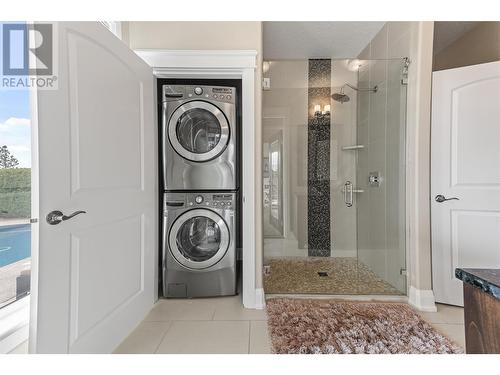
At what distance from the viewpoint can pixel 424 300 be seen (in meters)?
1.97

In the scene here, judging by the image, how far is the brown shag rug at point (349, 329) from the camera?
1490 mm

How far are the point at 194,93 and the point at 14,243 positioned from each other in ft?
5.05

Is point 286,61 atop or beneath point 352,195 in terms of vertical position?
atop

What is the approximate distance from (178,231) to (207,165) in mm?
614

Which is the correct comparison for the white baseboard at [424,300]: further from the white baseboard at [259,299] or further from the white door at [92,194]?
the white door at [92,194]

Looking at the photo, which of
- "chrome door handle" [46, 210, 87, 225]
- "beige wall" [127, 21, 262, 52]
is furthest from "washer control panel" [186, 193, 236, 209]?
"beige wall" [127, 21, 262, 52]

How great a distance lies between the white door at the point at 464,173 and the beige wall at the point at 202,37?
138 cm

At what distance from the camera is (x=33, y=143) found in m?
1.03

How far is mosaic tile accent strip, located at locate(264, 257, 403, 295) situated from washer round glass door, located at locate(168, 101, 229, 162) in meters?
1.07

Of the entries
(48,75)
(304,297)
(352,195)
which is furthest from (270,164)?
(48,75)

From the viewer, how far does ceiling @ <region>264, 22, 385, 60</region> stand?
2.51 metres

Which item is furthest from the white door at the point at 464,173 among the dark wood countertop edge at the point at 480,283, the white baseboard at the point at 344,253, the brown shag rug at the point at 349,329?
the dark wood countertop edge at the point at 480,283

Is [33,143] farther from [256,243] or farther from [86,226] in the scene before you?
[256,243]

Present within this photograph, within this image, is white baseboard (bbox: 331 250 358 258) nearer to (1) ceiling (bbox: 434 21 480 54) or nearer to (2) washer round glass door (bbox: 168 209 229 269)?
(2) washer round glass door (bbox: 168 209 229 269)
